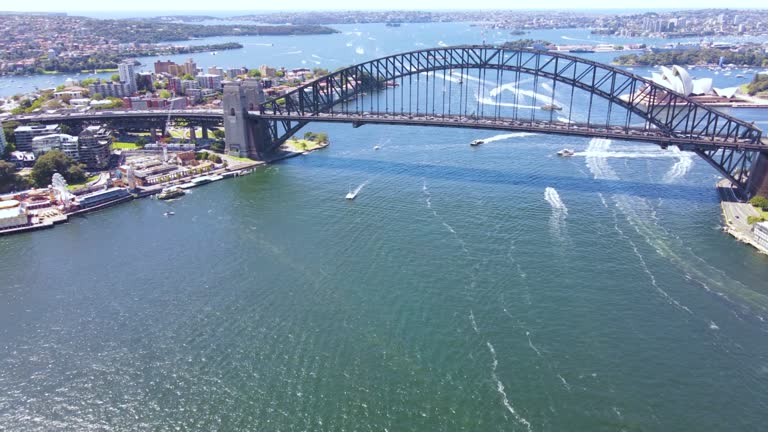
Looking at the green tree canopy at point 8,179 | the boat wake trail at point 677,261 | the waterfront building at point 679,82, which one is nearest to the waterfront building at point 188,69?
the green tree canopy at point 8,179

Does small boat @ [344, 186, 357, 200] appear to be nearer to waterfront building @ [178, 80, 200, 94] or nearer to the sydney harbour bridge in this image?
the sydney harbour bridge

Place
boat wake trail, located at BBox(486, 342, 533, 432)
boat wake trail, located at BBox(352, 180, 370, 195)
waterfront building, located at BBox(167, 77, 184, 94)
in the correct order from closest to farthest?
boat wake trail, located at BBox(486, 342, 533, 432) < boat wake trail, located at BBox(352, 180, 370, 195) < waterfront building, located at BBox(167, 77, 184, 94)

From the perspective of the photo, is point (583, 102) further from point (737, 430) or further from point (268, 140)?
point (737, 430)

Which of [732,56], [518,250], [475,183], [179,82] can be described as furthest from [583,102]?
[732,56]

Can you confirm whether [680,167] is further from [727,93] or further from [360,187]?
[727,93]

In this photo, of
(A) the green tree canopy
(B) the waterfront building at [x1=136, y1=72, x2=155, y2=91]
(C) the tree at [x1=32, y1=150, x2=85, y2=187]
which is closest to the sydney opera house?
(C) the tree at [x1=32, y1=150, x2=85, y2=187]

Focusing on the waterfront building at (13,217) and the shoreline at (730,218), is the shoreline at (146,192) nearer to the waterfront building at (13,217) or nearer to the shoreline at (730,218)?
the waterfront building at (13,217)
